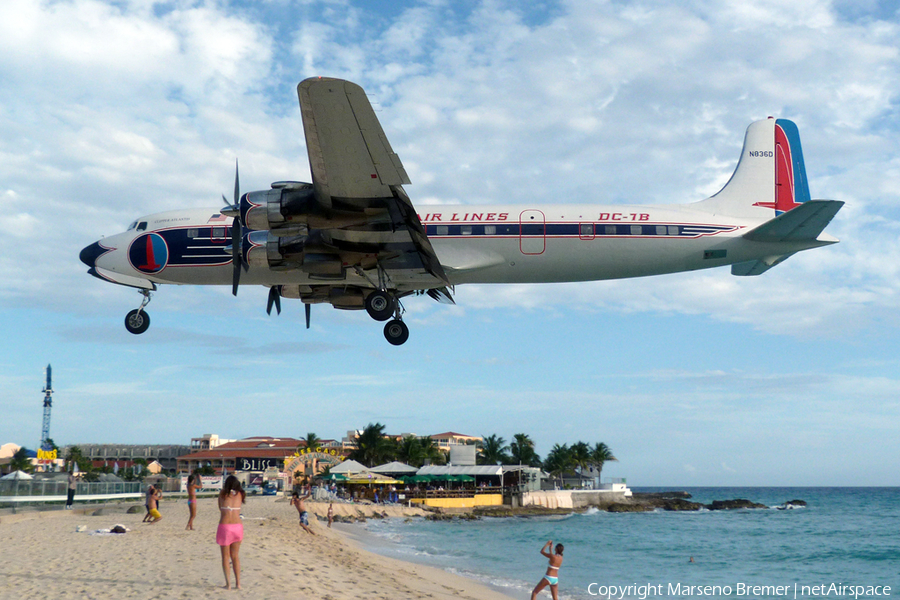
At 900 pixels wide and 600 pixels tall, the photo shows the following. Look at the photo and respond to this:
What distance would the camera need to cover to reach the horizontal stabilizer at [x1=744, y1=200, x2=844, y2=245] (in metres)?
17.8

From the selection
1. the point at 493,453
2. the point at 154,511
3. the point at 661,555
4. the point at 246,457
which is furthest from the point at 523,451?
the point at 154,511

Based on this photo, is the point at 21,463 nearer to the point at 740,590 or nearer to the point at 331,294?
the point at 331,294

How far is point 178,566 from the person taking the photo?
1536 cm

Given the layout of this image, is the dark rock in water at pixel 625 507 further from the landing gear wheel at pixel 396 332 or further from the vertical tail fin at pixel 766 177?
the landing gear wheel at pixel 396 332

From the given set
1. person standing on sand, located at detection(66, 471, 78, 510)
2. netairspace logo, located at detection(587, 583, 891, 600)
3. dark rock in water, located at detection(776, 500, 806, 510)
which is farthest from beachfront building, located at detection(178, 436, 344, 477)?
netairspace logo, located at detection(587, 583, 891, 600)

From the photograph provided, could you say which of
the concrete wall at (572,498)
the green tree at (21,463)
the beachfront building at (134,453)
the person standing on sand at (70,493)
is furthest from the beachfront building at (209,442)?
the person standing on sand at (70,493)

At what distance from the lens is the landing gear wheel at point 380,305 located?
19.7 meters

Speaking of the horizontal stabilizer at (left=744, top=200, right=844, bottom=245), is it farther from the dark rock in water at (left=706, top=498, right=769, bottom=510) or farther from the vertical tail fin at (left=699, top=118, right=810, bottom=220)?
the dark rock in water at (left=706, top=498, right=769, bottom=510)

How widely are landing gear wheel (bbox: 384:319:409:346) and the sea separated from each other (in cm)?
1169

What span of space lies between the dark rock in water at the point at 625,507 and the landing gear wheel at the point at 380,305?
72.1m

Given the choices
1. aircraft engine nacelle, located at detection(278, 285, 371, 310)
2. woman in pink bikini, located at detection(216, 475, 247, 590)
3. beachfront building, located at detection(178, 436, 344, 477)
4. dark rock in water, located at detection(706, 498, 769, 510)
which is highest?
aircraft engine nacelle, located at detection(278, 285, 371, 310)

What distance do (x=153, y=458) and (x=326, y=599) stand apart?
409 ft

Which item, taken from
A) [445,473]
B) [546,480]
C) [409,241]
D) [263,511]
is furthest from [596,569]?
[546,480]

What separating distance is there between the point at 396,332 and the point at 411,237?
3.39m
